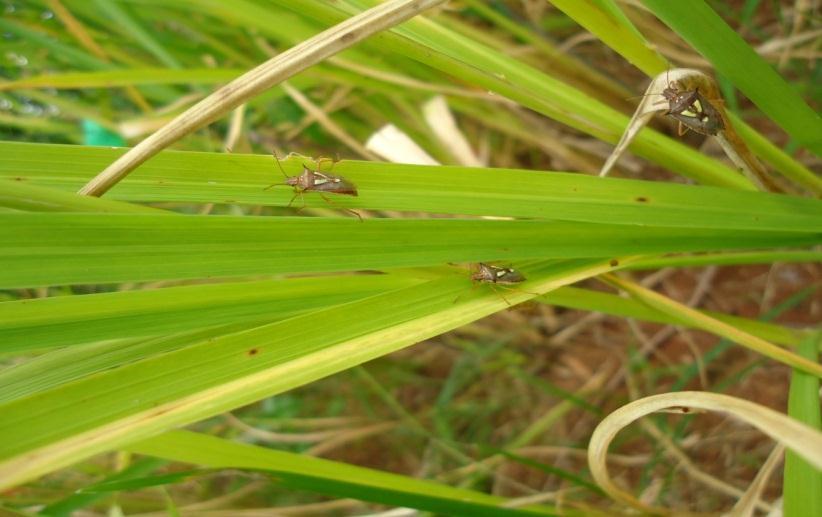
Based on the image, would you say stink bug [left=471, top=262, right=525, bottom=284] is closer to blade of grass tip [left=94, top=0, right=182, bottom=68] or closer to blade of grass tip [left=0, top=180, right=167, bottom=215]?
blade of grass tip [left=0, top=180, right=167, bottom=215]

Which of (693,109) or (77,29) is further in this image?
(77,29)

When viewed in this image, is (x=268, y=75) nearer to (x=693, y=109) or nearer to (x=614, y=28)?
(x=614, y=28)

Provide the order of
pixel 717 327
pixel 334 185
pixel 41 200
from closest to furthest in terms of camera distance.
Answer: pixel 41 200 < pixel 334 185 < pixel 717 327

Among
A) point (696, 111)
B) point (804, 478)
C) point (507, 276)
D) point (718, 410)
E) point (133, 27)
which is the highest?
point (133, 27)

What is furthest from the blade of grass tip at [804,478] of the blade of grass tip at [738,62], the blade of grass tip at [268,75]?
the blade of grass tip at [268,75]

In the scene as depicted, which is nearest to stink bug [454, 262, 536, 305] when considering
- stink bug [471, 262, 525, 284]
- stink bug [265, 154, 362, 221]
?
stink bug [471, 262, 525, 284]

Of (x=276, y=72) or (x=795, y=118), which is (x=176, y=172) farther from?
(x=795, y=118)

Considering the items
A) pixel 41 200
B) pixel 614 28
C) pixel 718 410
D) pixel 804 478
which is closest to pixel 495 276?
pixel 718 410

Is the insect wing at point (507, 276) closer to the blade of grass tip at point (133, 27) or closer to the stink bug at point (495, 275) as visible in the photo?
the stink bug at point (495, 275)
